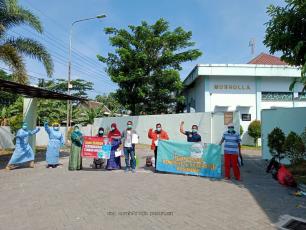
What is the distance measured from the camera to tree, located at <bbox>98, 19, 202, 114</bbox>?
29.1 m

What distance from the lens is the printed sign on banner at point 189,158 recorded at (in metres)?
12.0

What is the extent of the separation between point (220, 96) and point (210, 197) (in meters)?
19.2

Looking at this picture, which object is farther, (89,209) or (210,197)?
(210,197)

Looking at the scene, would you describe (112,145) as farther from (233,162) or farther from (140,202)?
(140,202)

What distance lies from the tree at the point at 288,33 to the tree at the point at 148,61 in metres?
18.6

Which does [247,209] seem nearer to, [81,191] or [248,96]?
[81,191]

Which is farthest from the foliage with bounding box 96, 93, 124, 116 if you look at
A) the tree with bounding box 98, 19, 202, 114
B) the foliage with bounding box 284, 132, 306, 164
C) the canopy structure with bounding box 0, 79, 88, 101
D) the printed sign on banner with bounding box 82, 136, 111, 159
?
the foliage with bounding box 284, 132, 306, 164

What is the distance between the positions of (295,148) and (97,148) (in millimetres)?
6998

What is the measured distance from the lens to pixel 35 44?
18.2m

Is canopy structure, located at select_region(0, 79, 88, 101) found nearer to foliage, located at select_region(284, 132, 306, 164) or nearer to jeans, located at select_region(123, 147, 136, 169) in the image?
jeans, located at select_region(123, 147, 136, 169)

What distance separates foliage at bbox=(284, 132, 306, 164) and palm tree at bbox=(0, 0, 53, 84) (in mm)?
11101

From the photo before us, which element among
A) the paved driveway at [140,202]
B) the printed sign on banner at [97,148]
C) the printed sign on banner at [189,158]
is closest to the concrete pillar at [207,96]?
the printed sign on banner at [189,158]

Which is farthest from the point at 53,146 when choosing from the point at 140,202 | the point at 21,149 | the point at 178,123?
the point at 178,123

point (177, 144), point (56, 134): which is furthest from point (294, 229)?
point (56, 134)
